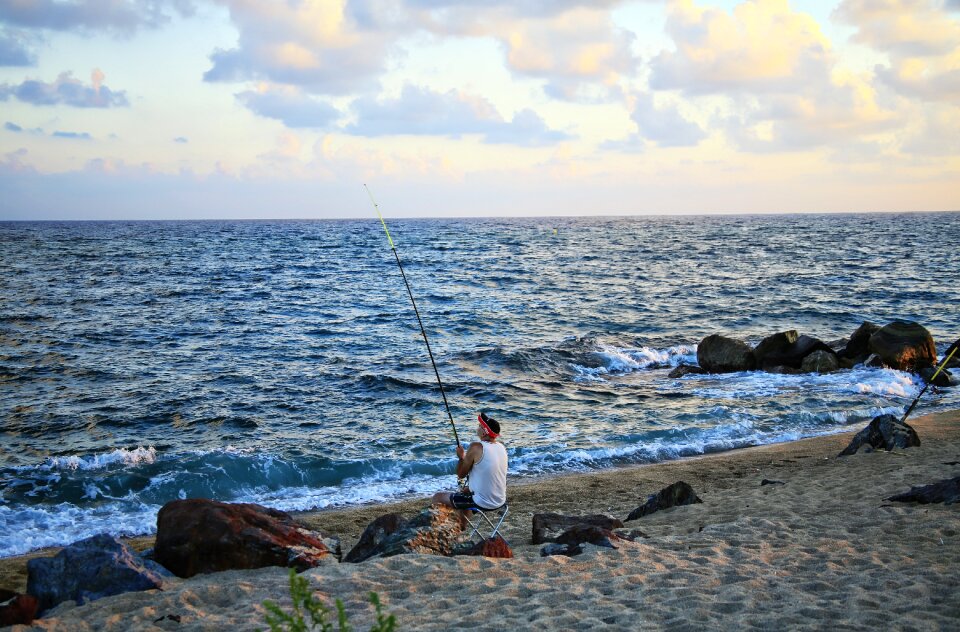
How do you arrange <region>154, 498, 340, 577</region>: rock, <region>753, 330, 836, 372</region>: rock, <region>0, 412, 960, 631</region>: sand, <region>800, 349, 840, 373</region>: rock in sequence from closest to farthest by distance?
<region>0, 412, 960, 631</region>: sand → <region>154, 498, 340, 577</region>: rock → <region>800, 349, 840, 373</region>: rock → <region>753, 330, 836, 372</region>: rock

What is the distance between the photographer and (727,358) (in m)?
19.4

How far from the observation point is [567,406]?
16.0 m

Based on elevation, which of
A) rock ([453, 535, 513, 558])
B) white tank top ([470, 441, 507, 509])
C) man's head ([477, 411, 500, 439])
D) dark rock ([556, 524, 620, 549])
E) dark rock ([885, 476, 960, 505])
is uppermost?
man's head ([477, 411, 500, 439])

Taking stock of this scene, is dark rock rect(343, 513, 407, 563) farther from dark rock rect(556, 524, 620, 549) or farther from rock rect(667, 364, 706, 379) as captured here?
rock rect(667, 364, 706, 379)

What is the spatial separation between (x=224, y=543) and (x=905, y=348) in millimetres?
17850

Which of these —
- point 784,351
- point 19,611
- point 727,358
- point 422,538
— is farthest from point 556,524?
point 784,351

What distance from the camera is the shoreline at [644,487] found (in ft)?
27.1

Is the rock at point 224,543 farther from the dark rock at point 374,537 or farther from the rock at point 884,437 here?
the rock at point 884,437

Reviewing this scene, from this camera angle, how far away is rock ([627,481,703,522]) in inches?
343

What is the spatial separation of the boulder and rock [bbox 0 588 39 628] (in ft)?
8.79

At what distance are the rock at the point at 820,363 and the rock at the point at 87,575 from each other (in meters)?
17.1

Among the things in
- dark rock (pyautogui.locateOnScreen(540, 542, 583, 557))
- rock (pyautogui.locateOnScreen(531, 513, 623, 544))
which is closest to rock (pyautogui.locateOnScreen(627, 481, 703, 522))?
rock (pyautogui.locateOnScreen(531, 513, 623, 544))

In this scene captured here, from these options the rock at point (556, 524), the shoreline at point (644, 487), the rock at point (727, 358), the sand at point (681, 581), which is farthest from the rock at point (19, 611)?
the rock at point (727, 358)

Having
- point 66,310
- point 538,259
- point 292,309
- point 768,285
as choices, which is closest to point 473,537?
point 292,309
